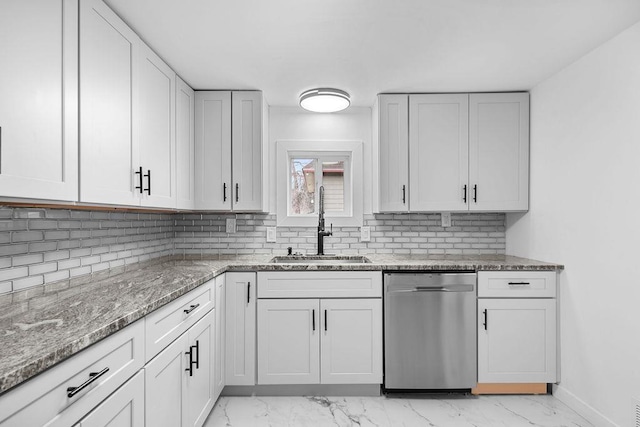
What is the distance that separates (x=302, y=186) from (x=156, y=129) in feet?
4.62

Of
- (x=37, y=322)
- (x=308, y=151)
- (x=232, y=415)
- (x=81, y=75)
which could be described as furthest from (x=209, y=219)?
(x=37, y=322)

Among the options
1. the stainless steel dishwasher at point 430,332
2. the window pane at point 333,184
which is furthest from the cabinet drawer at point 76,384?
the window pane at point 333,184

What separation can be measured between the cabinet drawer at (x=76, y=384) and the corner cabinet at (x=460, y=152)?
2073 millimetres

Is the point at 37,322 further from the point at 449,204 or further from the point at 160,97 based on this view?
the point at 449,204

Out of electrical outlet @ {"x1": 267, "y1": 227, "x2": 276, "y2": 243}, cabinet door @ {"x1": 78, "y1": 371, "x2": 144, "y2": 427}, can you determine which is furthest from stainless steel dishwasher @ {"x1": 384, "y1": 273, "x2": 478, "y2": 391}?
cabinet door @ {"x1": 78, "y1": 371, "x2": 144, "y2": 427}

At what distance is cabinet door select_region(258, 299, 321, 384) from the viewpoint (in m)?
2.38

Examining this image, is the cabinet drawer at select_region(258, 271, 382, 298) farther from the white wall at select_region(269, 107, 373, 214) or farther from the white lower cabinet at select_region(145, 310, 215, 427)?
the white wall at select_region(269, 107, 373, 214)

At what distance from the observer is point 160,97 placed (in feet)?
7.01

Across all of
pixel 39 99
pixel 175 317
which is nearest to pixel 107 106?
pixel 39 99

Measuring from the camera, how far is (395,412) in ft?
7.28

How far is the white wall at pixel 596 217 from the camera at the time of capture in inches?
72.0

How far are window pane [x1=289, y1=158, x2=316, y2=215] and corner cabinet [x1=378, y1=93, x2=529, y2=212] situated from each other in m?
0.72

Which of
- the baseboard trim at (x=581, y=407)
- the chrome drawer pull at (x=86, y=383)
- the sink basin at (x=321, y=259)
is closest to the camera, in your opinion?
the chrome drawer pull at (x=86, y=383)

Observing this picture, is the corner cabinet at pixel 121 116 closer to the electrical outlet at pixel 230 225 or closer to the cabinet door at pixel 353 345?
the electrical outlet at pixel 230 225
